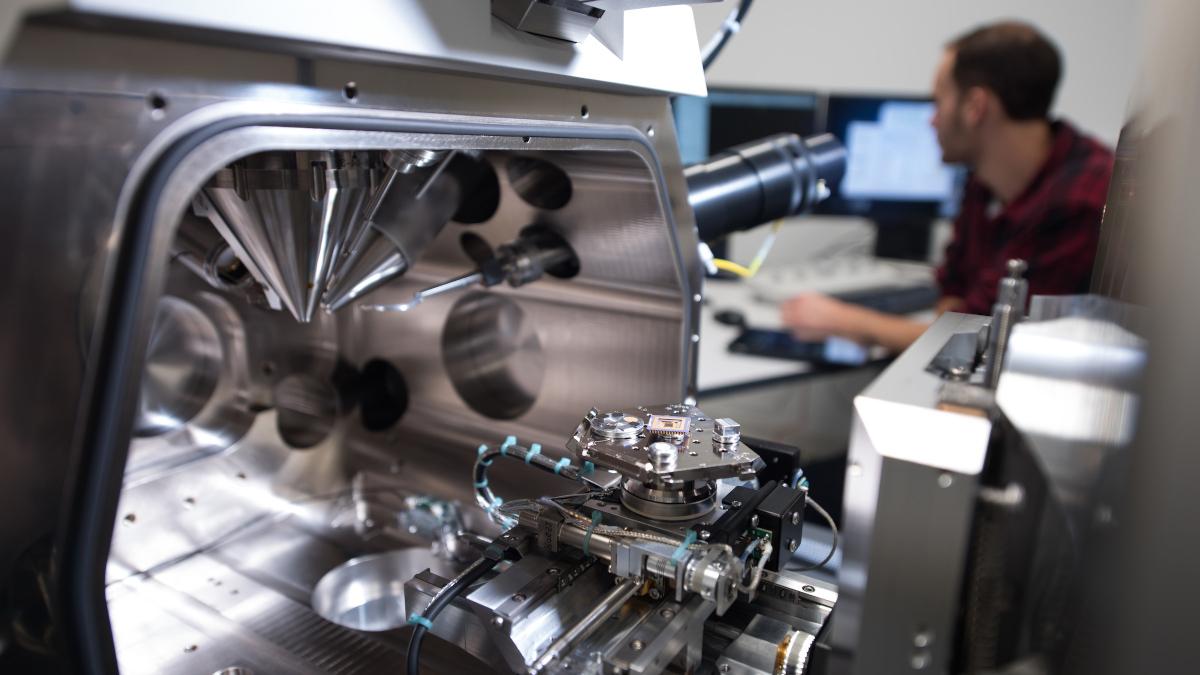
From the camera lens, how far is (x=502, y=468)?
3.54 feet

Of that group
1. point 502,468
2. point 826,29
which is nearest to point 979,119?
point 826,29

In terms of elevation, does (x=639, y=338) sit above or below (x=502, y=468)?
above

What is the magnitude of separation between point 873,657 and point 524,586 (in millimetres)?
253

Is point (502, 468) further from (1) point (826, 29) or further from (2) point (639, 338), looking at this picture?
(1) point (826, 29)

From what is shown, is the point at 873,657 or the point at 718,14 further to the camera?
the point at 718,14

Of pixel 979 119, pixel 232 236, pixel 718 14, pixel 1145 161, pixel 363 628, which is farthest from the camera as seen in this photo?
pixel 718 14

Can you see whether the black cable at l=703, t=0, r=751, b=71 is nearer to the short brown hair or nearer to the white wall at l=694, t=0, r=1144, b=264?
the short brown hair

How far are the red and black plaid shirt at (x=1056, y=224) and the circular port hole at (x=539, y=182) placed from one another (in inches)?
41.0

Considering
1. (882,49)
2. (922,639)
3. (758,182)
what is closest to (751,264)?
(758,182)

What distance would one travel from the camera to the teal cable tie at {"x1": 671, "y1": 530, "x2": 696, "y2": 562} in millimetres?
566

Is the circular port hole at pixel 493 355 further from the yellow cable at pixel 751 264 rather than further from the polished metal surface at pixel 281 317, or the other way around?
the yellow cable at pixel 751 264

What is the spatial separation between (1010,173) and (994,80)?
0.74 feet

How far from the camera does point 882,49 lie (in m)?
2.72

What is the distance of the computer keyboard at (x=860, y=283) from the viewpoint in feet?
7.07
